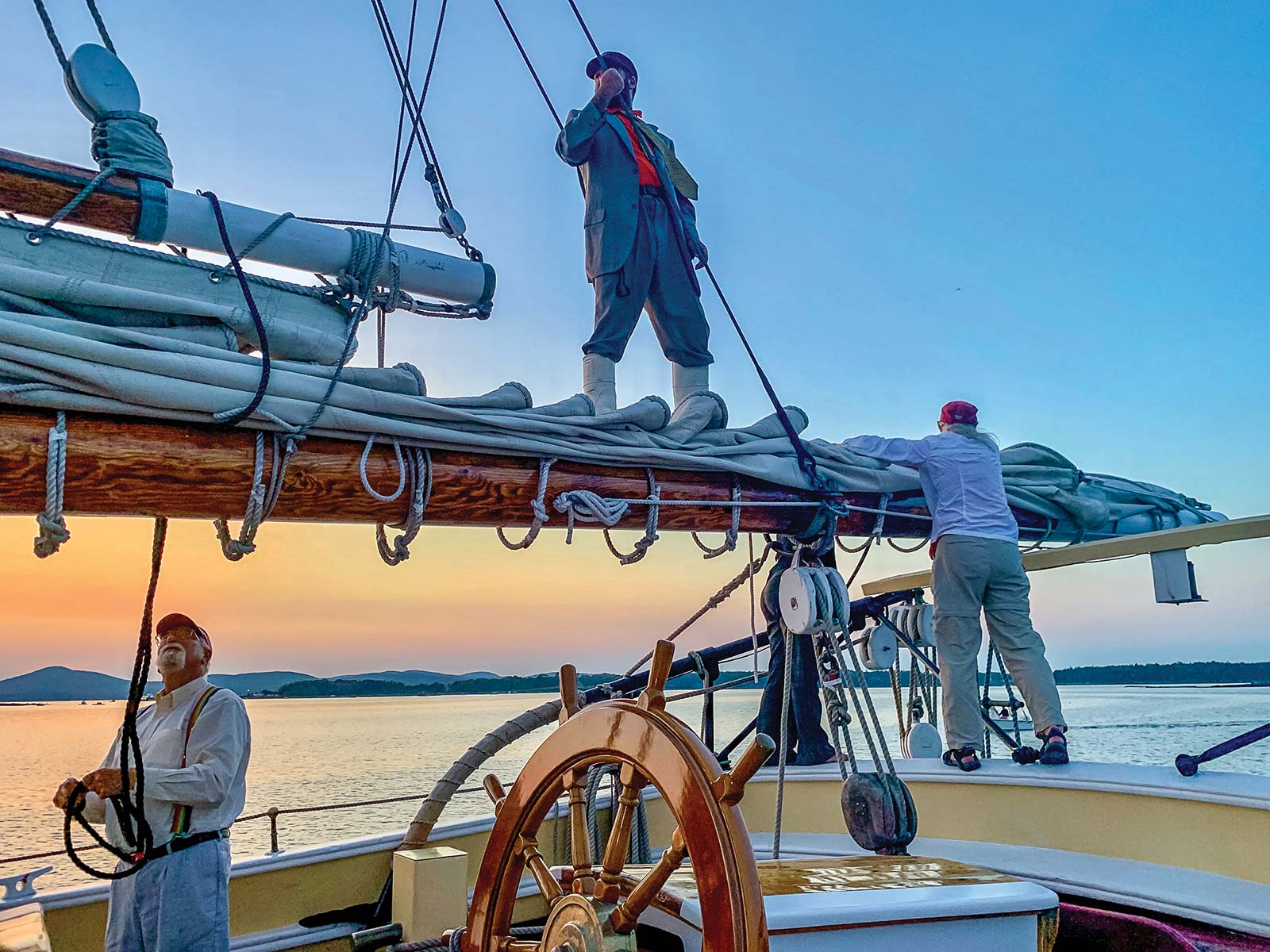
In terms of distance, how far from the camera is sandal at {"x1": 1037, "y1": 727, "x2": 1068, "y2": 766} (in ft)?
11.3

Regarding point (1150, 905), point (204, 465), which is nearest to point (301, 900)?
point (204, 465)

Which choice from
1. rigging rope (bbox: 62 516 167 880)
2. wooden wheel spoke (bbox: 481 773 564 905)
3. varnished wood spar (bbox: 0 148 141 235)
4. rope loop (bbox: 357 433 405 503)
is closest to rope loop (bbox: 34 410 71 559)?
rigging rope (bbox: 62 516 167 880)

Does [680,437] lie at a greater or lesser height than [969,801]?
greater

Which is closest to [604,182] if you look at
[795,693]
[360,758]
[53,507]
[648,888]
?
[795,693]

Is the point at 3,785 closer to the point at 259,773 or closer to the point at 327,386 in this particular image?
the point at 259,773

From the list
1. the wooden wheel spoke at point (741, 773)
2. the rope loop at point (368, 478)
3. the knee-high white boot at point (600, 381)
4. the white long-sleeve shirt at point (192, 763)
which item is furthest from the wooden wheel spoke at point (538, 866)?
the knee-high white boot at point (600, 381)

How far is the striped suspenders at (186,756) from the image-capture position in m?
2.64

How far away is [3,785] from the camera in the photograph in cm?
2933

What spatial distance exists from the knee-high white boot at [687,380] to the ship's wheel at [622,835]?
2.27 m

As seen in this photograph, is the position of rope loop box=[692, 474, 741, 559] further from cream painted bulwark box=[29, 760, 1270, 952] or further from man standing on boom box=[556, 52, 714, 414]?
cream painted bulwark box=[29, 760, 1270, 952]

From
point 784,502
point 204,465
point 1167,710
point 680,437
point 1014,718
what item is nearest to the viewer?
point 204,465

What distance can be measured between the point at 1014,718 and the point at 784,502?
1.63 metres

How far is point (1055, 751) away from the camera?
3443mm

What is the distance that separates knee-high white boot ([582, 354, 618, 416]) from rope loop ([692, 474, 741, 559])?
0.55 meters
